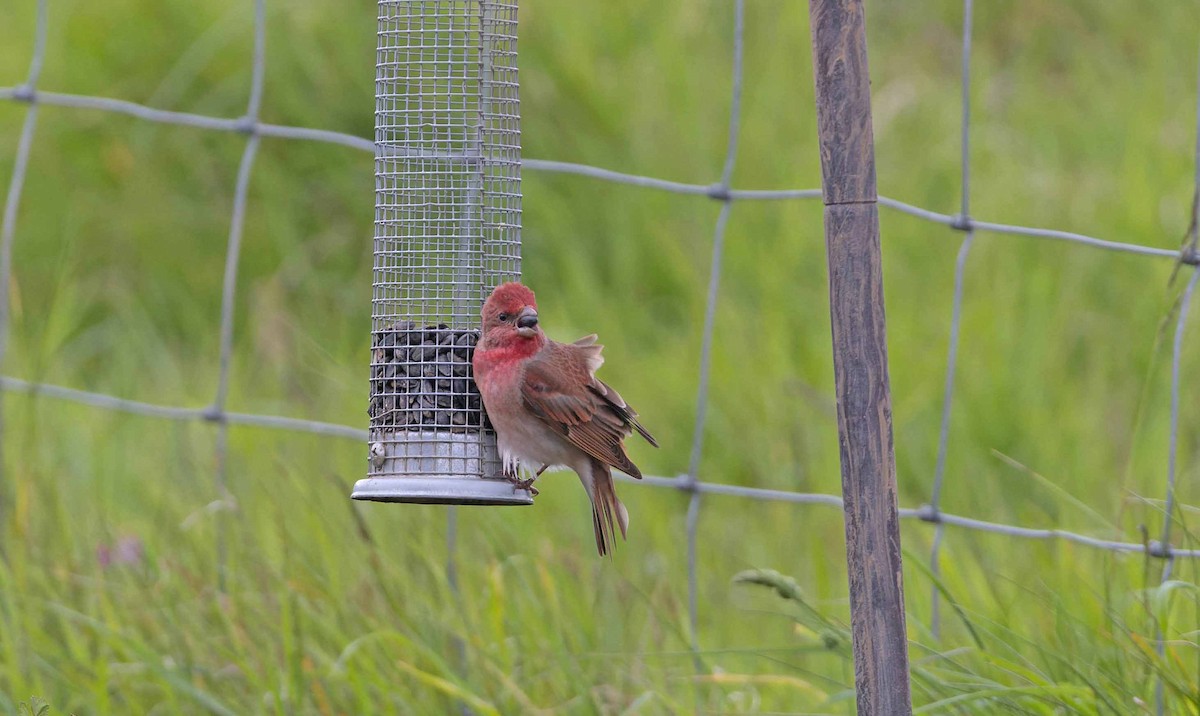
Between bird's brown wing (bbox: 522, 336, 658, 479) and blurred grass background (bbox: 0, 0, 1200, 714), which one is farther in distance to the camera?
blurred grass background (bbox: 0, 0, 1200, 714)

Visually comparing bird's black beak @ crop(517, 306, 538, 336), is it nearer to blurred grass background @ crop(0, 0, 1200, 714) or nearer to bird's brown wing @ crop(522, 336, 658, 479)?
bird's brown wing @ crop(522, 336, 658, 479)

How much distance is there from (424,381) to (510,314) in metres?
0.30

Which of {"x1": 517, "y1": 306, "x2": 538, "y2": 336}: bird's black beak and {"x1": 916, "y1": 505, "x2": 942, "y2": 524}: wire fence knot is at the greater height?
{"x1": 517, "y1": 306, "x2": 538, "y2": 336}: bird's black beak

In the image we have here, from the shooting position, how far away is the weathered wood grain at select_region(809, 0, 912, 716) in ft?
8.25

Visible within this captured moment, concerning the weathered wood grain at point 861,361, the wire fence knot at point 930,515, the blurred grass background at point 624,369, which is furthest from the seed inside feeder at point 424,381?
the weathered wood grain at point 861,361

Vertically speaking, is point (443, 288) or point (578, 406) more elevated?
point (443, 288)

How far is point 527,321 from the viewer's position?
11.8ft

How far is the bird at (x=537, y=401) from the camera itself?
364 cm

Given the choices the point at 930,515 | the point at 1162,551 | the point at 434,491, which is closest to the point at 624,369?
the point at 930,515

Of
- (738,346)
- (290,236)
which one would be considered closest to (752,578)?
(738,346)

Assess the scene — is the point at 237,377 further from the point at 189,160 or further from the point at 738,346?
the point at 738,346

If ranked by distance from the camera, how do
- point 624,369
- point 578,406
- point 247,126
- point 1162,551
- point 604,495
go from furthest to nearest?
1. point 624,369
2. point 247,126
3. point 604,495
4. point 578,406
5. point 1162,551

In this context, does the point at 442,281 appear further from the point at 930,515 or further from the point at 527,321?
the point at 930,515

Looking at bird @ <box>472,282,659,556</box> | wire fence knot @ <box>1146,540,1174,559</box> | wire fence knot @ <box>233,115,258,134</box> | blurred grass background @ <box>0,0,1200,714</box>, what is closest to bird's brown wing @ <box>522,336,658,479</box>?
bird @ <box>472,282,659,556</box>
